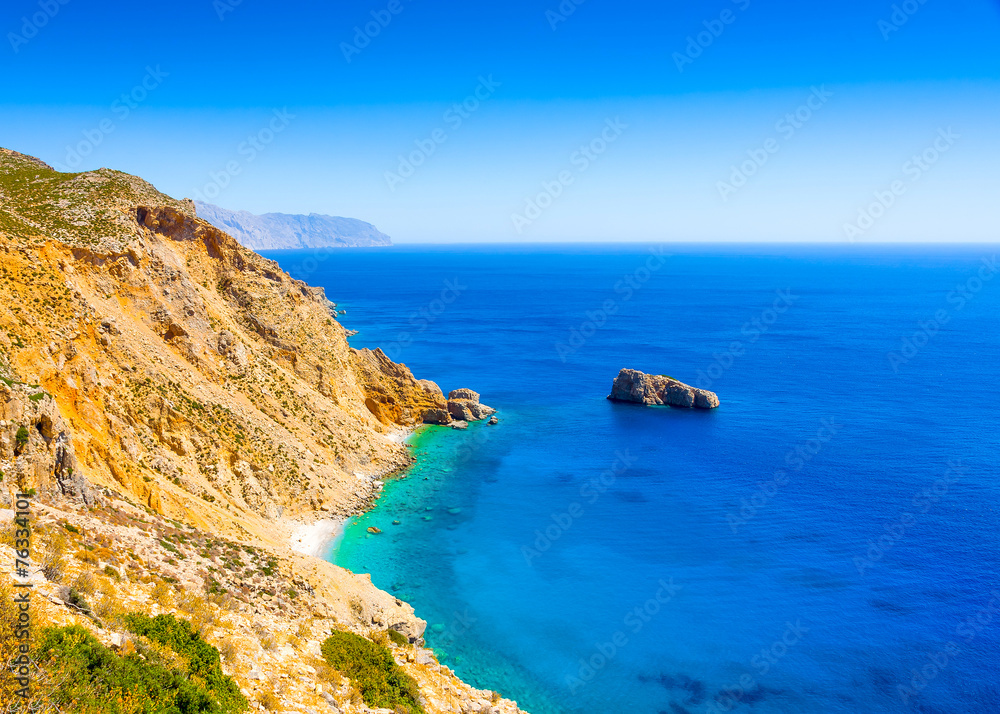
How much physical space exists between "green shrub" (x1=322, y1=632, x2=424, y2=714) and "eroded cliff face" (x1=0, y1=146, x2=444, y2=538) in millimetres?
14090

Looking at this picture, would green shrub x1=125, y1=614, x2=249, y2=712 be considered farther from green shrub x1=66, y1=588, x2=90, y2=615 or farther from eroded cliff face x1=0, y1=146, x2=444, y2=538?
eroded cliff face x1=0, y1=146, x2=444, y2=538

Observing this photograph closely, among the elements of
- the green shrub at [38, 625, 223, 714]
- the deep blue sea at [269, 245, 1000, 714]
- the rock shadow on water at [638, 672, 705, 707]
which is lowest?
the green shrub at [38, 625, 223, 714]

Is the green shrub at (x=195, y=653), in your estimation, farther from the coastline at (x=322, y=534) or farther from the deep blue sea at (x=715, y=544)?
the coastline at (x=322, y=534)

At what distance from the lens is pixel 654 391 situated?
86.1 meters

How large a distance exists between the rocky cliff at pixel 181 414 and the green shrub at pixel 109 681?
2403 mm

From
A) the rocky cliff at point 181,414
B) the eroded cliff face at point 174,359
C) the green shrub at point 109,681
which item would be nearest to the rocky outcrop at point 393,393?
the rocky cliff at point 181,414

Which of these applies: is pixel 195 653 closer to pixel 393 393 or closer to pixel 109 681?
pixel 109 681

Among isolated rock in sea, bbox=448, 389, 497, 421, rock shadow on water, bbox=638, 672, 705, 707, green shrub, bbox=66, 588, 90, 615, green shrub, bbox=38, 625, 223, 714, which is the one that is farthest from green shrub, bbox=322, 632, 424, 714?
isolated rock in sea, bbox=448, 389, 497, 421

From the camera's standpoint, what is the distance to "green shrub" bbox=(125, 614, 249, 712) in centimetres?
1625

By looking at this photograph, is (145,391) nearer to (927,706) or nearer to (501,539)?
(501,539)

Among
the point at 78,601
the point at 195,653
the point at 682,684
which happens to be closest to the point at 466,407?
the point at 682,684

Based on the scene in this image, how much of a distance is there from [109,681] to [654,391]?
7968cm

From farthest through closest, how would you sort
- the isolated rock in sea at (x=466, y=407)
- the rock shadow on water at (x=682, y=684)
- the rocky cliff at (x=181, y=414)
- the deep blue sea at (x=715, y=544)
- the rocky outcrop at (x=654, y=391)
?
1. the rocky outcrop at (x=654, y=391)
2. the isolated rock in sea at (x=466, y=407)
3. the deep blue sea at (x=715, y=544)
4. the rock shadow on water at (x=682, y=684)
5. the rocky cliff at (x=181, y=414)

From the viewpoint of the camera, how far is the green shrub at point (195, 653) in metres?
16.2
